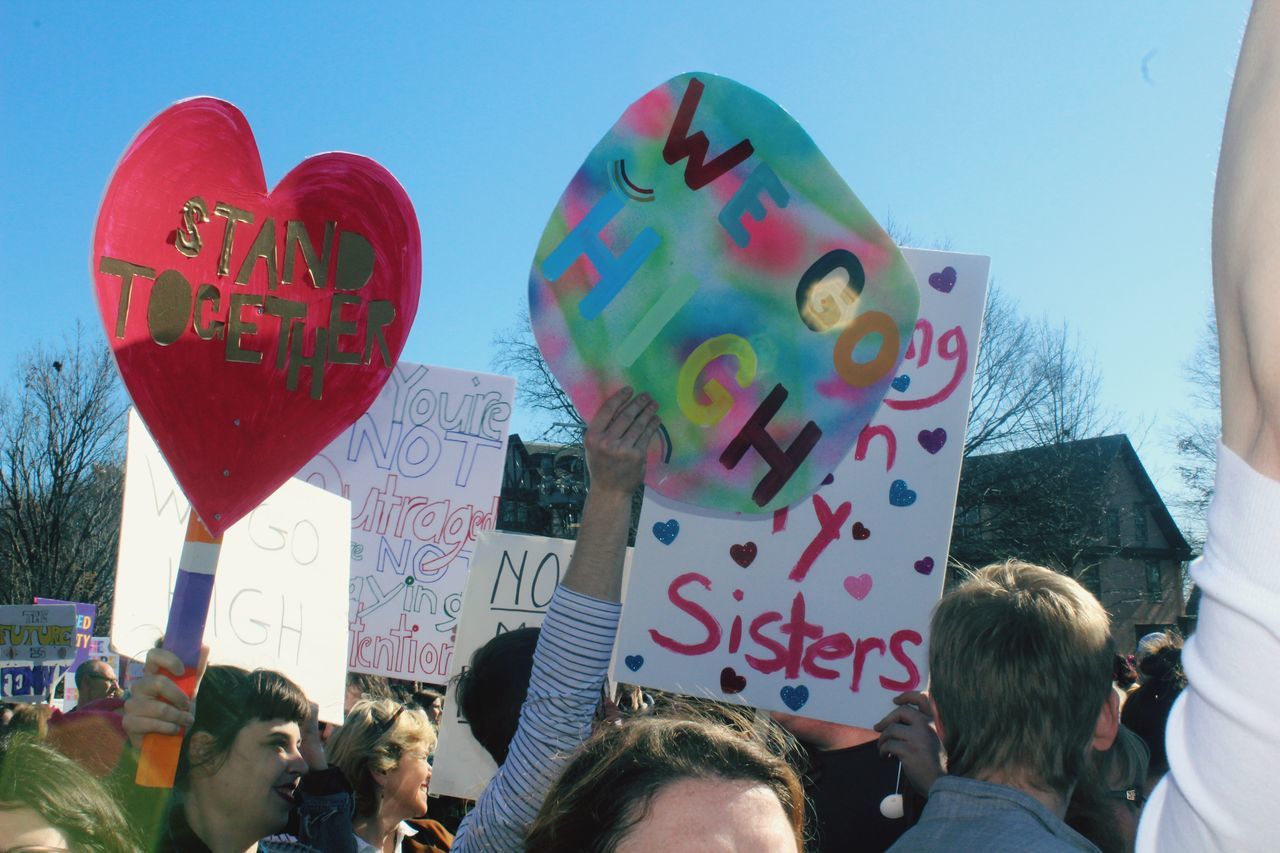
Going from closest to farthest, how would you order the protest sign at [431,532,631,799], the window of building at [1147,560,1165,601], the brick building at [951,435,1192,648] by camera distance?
the protest sign at [431,532,631,799] < the brick building at [951,435,1192,648] < the window of building at [1147,560,1165,601]

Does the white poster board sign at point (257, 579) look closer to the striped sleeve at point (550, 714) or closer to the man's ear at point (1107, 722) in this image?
the striped sleeve at point (550, 714)

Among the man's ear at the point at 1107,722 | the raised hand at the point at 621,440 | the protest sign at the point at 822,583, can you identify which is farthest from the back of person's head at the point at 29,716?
the man's ear at the point at 1107,722

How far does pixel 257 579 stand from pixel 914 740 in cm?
164

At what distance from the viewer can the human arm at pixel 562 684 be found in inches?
64.7

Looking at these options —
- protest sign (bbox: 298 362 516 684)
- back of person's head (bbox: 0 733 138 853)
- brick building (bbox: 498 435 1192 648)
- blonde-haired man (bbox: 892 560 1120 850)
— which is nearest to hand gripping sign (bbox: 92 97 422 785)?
back of person's head (bbox: 0 733 138 853)

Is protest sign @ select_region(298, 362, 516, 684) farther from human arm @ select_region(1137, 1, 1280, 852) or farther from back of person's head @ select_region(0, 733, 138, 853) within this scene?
human arm @ select_region(1137, 1, 1280, 852)

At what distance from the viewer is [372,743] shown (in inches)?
144

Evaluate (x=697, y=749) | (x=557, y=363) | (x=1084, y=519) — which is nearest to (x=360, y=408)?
(x=557, y=363)

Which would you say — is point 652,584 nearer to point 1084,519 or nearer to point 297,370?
point 297,370

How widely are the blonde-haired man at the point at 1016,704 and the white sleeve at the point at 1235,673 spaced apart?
109 centimetres

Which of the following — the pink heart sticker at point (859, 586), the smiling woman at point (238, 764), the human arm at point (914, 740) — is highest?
the pink heart sticker at point (859, 586)

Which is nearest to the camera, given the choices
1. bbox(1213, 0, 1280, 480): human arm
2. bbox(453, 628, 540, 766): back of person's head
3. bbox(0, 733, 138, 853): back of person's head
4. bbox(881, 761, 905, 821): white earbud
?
bbox(1213, 0, 1280, 480): human arm

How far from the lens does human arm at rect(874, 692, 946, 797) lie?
2172 mm

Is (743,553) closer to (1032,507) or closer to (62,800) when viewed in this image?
(62,800)
